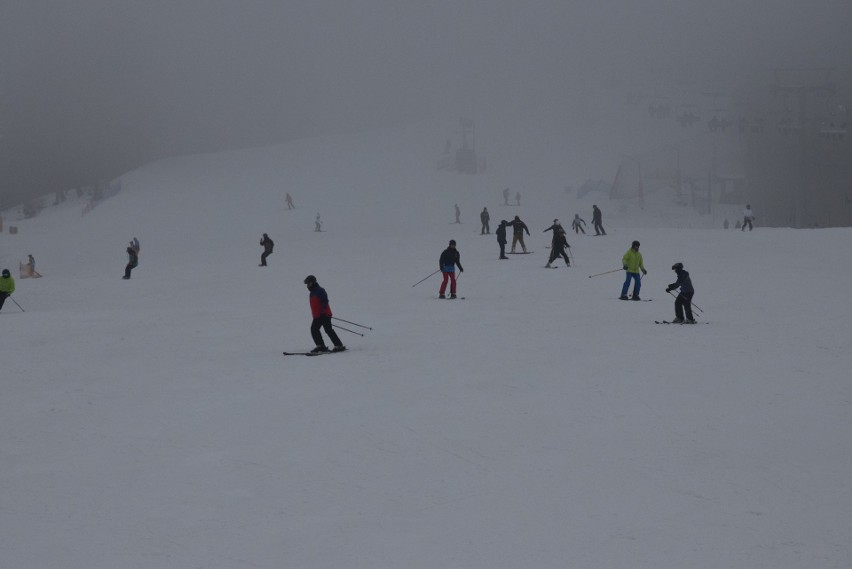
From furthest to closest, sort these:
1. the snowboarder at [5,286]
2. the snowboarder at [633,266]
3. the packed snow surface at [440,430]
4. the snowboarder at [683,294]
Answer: the snowboarder at [5,286] < the snowboarder at [633,266] < the snowboarder at [683,294] < the packed snow surface at [440,430]

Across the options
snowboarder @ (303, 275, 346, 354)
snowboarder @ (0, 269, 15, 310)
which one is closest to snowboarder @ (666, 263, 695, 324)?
snowboarder @ (303, 275, 346, 354)

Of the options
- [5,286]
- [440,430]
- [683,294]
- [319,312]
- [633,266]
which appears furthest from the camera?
[5,286]

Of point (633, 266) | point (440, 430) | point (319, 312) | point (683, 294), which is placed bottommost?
point (440, 430)

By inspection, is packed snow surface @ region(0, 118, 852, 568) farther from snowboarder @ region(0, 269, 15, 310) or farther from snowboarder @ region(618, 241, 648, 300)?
snowboarder @ region(0, 269, 15, 310)

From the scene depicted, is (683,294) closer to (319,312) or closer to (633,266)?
(633,266)

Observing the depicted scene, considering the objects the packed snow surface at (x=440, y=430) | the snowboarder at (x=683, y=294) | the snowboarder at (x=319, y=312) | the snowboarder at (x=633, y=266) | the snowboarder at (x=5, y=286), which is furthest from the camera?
the snowboarder at (x=5, y=286)

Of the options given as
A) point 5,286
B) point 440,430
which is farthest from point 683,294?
point 5,286

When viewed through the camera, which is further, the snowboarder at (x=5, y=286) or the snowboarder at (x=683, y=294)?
the snowboarder at (x=5, y=286)

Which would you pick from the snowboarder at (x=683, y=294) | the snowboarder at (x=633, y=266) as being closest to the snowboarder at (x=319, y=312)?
the snowboarder at (x=683, y=294)

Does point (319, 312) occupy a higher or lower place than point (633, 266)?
lower

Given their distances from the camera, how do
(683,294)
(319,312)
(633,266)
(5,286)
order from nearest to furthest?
(319,312) → (683,294) → (633,266) → (5,286)

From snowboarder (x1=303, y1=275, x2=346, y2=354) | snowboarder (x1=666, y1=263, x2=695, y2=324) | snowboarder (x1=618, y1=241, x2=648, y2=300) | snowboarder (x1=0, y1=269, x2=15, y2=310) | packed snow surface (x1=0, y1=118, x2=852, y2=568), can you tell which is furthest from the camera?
snowboarder (x1=0, y1=269, x2=15, y2=310)

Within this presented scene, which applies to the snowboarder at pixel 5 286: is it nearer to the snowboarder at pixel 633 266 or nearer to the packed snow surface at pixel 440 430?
the packed snow surface at pixel 440 430

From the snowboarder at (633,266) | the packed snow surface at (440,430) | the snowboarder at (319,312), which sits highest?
the snowboarder at (633,266)
